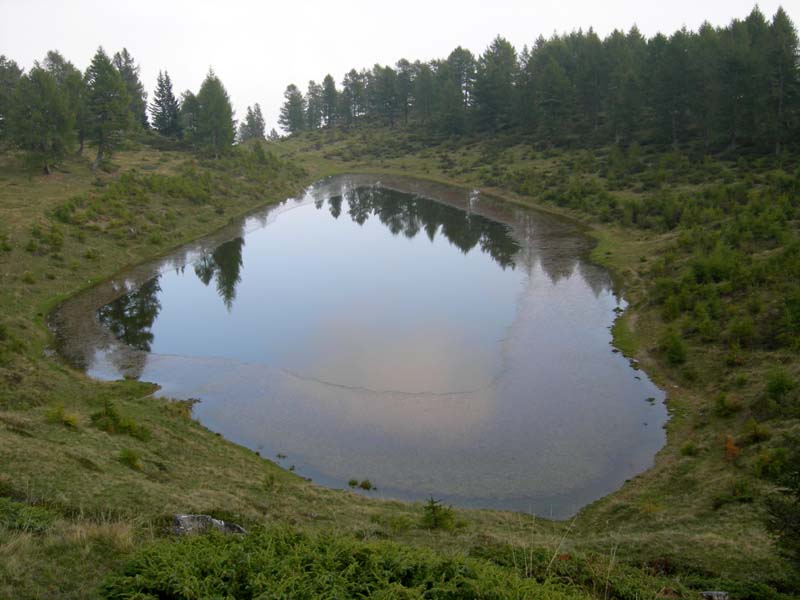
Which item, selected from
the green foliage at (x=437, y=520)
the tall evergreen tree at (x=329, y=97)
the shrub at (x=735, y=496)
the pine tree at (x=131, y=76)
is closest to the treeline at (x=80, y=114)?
the pine tree at (x=131, y=76)

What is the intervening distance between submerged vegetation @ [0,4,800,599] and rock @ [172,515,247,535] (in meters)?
0.51

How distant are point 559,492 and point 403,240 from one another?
4181 centimetres

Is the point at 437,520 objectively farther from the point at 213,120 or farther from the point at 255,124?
the point at 255,124

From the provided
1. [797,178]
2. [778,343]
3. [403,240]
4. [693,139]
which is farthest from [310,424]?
[693,139]

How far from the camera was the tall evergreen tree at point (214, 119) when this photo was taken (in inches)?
3376

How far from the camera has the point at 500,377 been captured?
95.1 feet

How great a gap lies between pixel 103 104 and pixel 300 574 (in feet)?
233

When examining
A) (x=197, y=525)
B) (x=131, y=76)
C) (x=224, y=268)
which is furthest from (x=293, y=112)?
(x=197, y=525)

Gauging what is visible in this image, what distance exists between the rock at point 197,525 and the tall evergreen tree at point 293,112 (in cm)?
14447

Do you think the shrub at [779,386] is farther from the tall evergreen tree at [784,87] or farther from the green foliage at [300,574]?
the tall evergreen tree at [784,87]

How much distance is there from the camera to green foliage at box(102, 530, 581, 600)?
7684mm

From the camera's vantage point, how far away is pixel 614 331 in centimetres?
3362

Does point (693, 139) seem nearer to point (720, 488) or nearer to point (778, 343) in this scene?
point (778, 343)

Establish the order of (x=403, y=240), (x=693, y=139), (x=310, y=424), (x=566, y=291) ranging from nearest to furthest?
(x=310, y=424) < (x=566, y=291) < (x=403, y=240) < (x=693, y=139)
